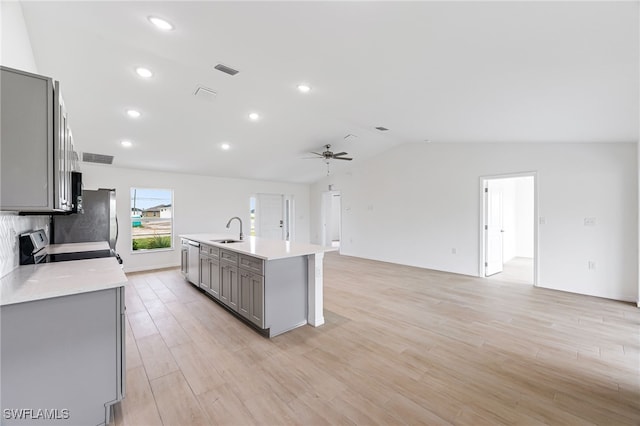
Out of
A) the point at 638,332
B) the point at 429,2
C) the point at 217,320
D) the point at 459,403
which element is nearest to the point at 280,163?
the point at 217,320

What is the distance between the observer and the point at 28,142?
1319 mm

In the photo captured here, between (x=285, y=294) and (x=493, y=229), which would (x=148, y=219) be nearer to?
(x=285, y=294)

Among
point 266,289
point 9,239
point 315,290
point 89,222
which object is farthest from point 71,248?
point 315,290

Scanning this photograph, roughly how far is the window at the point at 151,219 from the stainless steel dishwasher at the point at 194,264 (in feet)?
6.81

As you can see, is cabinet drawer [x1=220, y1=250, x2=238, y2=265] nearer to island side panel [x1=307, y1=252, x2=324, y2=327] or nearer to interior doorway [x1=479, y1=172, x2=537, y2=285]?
island side panel [x1=307, y1=252, x2=324, y2=327]

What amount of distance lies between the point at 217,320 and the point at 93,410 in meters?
1.66

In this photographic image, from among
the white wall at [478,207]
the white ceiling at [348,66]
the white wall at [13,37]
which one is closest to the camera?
the white wall at [13,37]

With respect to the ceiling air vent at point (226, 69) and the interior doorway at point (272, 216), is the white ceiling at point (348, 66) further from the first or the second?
the interior doorway at point (272, 216)

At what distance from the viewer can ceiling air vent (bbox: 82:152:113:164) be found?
4.81 metres

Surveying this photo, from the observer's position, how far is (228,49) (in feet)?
7.48

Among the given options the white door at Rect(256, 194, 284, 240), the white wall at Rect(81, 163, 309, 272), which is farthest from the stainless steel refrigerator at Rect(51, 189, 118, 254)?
the white door at Rect(256, 194, 284, 240)

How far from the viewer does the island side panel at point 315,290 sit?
307 centimetres

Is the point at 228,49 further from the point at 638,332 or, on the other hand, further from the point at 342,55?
the point at 638,332

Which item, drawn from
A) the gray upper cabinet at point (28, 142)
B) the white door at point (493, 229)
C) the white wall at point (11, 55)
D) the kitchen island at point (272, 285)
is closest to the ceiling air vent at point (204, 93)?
the white wall at point (11, 55)
